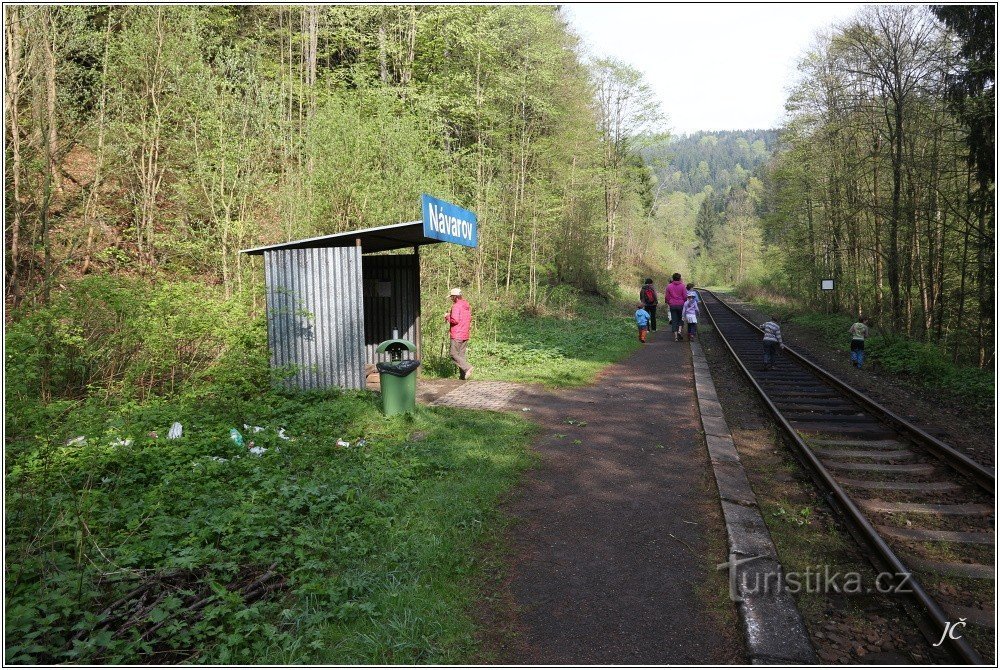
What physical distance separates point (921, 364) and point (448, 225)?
10.1 metres

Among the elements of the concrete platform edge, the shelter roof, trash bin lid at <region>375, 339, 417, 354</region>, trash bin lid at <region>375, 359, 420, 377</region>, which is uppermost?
the shelter roof

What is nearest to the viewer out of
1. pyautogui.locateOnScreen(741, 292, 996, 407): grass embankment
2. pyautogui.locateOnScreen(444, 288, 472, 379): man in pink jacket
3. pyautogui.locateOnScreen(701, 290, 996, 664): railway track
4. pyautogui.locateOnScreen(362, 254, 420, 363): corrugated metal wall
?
pyautogui.locateOnScreen(701, 290, 996, 664): railway track

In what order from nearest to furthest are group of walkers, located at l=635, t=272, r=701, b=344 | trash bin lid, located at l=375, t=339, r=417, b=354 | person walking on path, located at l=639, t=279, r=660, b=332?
trash bin lid, located at l=375, t=339, r=417, b=354
group of walkers, located at l=635, t=272, r=701, b=344
person walking on path, located at l=639, t=279, r=660, b=332

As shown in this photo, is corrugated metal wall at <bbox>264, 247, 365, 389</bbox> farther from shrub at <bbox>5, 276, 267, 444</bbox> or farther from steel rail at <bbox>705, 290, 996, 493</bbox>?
steel rail at <bbox>705, 290, 996, 493</bbox>

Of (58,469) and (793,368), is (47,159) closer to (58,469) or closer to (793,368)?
(58,469)

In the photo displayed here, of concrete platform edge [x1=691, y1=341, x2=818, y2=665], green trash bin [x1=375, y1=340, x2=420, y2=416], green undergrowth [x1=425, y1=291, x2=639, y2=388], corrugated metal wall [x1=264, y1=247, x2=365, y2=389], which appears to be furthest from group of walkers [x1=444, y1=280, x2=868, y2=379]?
concrete platform edge [x1=691, y1=341, x2=818, y2=665]

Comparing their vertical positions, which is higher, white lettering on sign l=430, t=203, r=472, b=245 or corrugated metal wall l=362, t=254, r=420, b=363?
white lettering on sign l=430, t=203, r=472, b=245

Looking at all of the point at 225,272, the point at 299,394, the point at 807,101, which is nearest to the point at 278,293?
the point at 299,394

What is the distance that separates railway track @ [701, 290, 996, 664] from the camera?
11.9 feet

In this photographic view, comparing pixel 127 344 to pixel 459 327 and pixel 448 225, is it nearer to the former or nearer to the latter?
pixel 448 225

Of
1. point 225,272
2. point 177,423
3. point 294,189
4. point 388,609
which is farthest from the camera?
point 294,189

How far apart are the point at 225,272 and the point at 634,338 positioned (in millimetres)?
12000

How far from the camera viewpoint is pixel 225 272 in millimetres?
11117

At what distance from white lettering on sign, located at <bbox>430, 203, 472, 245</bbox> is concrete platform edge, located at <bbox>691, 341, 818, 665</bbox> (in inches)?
195
